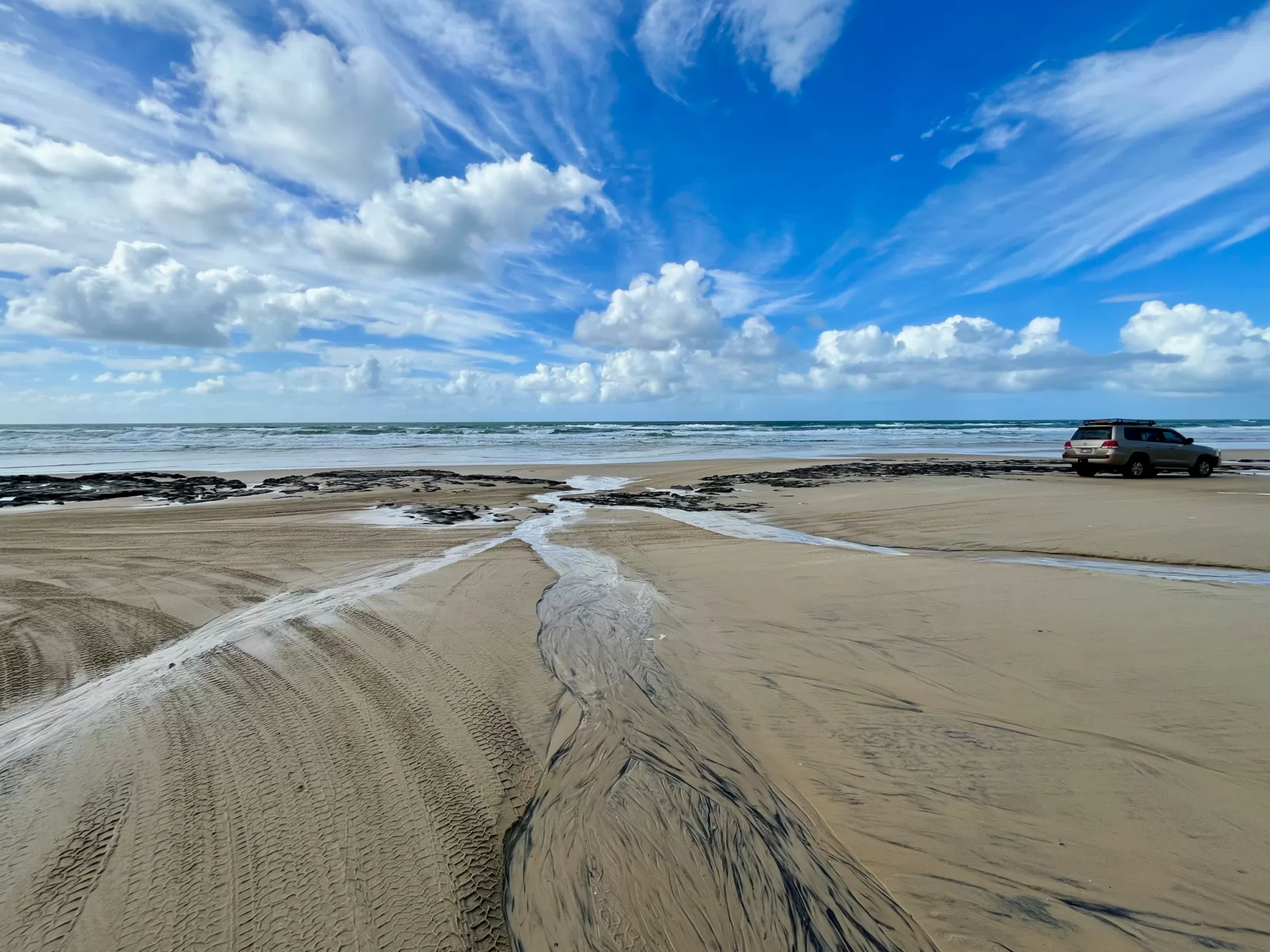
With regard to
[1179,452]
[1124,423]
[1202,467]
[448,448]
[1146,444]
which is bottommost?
[448,448]

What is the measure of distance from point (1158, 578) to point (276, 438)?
56103mm

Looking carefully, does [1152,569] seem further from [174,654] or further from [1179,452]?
[1179,452]

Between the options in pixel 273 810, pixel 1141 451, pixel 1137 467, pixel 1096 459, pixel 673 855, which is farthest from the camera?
pixel 1096 459

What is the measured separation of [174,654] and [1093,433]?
2411 cm

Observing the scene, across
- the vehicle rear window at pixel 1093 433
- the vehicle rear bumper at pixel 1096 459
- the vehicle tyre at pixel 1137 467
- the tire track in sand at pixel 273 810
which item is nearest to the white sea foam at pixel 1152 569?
the tire track in sand at pixel 273 810

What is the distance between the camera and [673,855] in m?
2.66

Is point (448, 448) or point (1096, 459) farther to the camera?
point (448, 448)

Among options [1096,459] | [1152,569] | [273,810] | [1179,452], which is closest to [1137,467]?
[1096,459]

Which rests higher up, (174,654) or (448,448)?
(174,654)

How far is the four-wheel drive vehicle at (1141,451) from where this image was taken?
1800 centimetres

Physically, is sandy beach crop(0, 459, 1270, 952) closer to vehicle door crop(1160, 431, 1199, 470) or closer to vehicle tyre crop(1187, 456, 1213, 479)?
vehicle door crop(1160, 431, 1199, 470)

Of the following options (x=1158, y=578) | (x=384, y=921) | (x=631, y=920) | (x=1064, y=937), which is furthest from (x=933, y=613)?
(x=384, y=921)

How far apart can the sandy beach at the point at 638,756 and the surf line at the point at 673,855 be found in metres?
0.02

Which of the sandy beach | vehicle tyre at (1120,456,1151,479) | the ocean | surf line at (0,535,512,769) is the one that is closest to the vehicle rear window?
vehicle tyre at (1120,456,1151,479)
